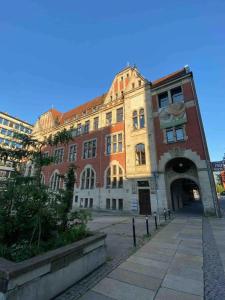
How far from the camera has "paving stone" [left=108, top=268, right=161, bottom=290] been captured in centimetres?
403

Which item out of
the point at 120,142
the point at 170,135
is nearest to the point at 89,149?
the point at 120,142

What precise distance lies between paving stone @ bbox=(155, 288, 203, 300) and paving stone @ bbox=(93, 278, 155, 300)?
0.56 feet

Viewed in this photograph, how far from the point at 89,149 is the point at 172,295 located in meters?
23.7

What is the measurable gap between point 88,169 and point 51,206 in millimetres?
20384

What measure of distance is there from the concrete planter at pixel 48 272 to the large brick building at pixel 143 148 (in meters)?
14.3

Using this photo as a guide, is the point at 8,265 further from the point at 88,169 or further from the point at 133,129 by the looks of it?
the point at 88,169

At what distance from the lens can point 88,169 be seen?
82.9 feet

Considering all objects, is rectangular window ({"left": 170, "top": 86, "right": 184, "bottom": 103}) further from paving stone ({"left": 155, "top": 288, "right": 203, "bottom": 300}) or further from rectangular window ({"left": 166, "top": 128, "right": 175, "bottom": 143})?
paving stone ({"left": 155, "top": 288, "right": 203, "bottom": 300})

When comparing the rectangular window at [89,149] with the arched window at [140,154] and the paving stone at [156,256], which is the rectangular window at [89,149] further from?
the paving stone at [156,256]

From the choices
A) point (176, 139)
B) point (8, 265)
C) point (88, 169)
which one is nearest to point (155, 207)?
point (176, 139)

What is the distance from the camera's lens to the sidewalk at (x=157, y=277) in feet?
11.9

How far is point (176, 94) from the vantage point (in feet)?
64.9

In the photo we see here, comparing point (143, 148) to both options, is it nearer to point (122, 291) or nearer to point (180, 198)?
point (180, 198)

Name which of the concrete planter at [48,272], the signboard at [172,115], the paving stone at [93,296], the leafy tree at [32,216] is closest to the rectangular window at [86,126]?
the signboard at [172,115]
